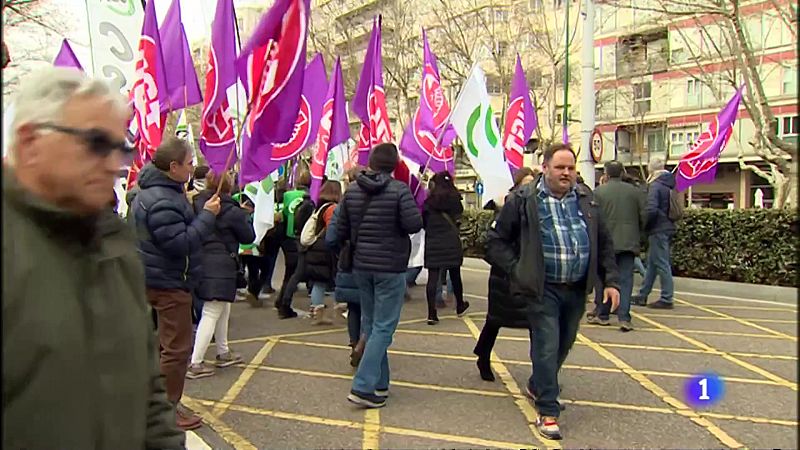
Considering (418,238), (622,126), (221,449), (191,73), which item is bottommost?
(221,449)

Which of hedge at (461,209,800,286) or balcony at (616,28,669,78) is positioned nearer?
hedge at (461,209,800,286)

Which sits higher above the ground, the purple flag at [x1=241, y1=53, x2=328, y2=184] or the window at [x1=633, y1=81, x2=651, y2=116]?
the window at [x1=633, y1=81, x2=651, y2=116]

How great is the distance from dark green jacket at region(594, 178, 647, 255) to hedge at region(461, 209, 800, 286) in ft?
9.01

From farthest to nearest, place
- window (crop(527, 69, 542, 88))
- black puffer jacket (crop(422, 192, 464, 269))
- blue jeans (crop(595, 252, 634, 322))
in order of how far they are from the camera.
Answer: window (crop(527, 69, 542, 88)), black puffer jacket (crop(422, 192, 464, 269)), blue jeans (crop(595, 252, 634, 322))

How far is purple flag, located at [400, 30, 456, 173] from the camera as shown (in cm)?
908

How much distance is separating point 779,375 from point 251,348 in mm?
4623

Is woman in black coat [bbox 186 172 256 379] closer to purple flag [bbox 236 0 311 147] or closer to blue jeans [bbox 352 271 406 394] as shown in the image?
purple flag [bbox 236 0 311 147]

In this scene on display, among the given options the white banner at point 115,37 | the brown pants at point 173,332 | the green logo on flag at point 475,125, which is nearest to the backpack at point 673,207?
the green logo on flag at point 475,125

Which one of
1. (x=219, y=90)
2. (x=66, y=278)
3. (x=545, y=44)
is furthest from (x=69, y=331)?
(x=545, y=44)

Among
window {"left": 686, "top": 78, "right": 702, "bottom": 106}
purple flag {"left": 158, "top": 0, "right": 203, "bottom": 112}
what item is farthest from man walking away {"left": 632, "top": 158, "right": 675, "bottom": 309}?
window {"left": 686, "top": 78, "right": 702, "bottom": 106}

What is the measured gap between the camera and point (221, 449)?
13.4ft

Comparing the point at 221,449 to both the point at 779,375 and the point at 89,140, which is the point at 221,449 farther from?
the point at 779,375

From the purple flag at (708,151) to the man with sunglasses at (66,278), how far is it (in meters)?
11.1

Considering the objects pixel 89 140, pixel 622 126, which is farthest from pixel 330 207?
pixel 622 126
